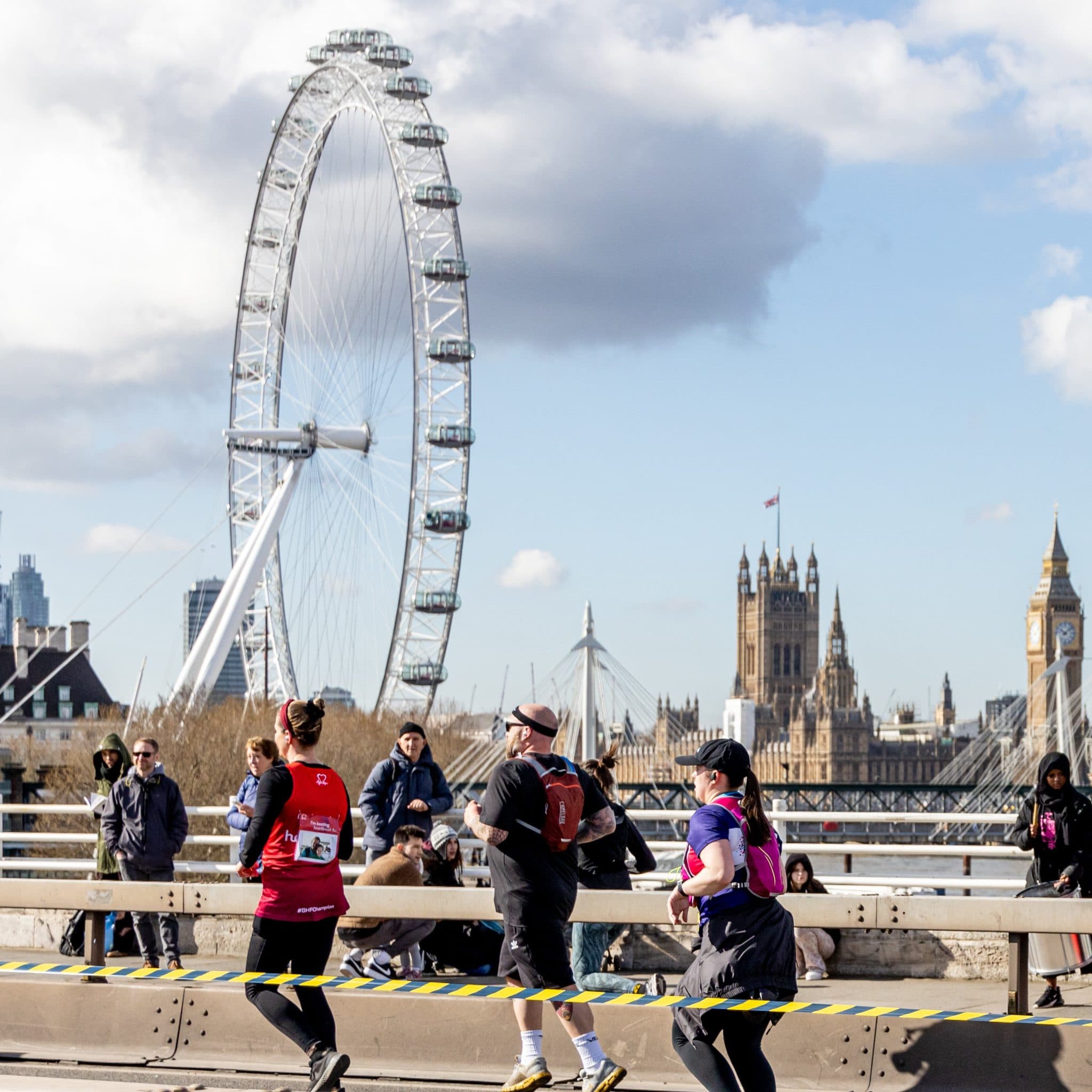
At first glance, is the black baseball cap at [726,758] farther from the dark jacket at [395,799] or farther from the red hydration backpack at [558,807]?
the dark jacket at [395,799]

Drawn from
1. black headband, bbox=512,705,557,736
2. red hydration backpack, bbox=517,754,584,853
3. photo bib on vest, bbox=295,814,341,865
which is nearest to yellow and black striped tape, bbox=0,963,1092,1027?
photo bib on vest, bbox=295,814,341,865

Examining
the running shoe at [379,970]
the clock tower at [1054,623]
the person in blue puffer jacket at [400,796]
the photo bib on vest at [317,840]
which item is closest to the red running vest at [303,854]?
the photo bib on vest at [317,840]

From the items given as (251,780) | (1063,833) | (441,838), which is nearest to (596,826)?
(1063,833)

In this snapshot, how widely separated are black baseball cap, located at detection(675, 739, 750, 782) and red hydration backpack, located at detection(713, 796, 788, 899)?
0.10 m

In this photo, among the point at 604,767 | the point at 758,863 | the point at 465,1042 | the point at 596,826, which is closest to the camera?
the point at 758,863

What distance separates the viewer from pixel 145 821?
39.8ft

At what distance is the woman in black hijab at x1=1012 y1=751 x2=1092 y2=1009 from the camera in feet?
35.2

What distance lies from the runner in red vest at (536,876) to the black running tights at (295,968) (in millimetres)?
817

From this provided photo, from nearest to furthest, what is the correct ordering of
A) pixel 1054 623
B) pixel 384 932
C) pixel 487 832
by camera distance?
pixel 487 832 < pixel 384 932 < pixel 1054 623

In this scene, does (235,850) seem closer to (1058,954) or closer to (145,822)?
(145,822)

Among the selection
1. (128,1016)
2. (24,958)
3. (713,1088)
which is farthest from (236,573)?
(713,1088)

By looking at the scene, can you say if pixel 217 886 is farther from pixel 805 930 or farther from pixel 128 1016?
pixel 805 930

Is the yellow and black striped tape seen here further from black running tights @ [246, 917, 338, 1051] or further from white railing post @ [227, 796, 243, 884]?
white railing post @ [227, 796, 243, 884]

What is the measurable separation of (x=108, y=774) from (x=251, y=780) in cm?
100
